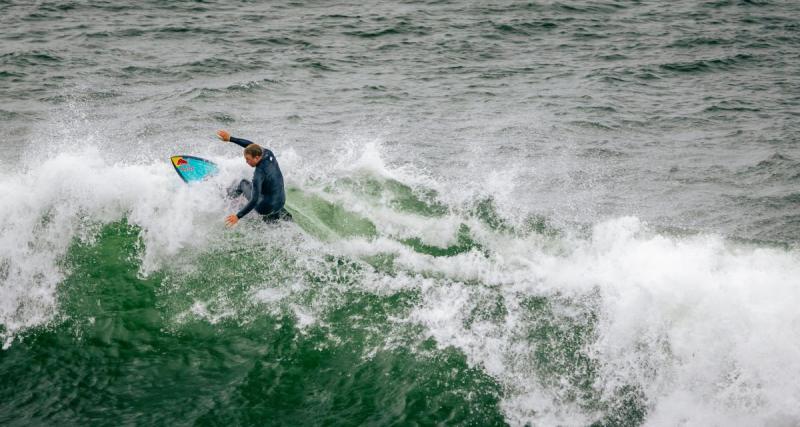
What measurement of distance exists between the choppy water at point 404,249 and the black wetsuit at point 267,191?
402mm

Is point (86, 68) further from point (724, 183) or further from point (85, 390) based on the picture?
point (724, 183)

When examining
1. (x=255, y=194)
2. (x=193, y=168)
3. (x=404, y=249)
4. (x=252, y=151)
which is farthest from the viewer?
(x=193, y=168)

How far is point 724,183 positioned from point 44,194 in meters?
12.1

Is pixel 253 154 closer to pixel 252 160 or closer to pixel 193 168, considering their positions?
pixel 252 160

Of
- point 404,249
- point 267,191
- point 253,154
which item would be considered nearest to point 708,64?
point 404,249

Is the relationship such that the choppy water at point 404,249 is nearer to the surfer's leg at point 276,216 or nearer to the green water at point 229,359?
the green water at point 229,359

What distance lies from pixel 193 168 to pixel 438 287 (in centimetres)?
440

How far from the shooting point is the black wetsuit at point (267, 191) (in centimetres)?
897

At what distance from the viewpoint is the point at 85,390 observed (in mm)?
7457

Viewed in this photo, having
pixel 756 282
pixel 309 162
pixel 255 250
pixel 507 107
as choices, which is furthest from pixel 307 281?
pixel 507 107

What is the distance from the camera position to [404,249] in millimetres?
A: 9812

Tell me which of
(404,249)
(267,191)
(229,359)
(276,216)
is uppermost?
(267,191)

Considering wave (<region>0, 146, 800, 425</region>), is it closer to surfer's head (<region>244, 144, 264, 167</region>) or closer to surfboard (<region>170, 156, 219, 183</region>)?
surfboard (<region>170, 156, 219, 183</region>)

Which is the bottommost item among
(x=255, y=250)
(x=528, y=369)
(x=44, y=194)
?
(x=528, y=369)
